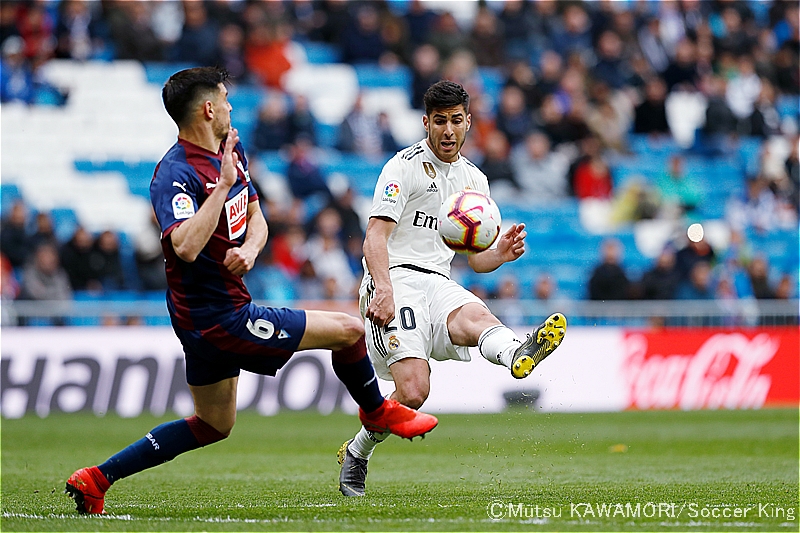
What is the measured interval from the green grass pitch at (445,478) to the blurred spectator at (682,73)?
957cm

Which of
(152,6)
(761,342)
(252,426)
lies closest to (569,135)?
(761,342)

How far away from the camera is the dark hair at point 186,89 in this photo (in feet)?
20.6

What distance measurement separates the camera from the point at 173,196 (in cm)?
603

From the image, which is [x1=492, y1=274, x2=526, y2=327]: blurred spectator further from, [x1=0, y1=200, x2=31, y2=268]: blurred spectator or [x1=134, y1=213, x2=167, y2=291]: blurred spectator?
[x1=0, y1=200, x2=31, y2=268]: blurred spectator

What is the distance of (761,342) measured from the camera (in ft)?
53.8

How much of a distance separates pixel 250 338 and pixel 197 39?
14738 millimetres

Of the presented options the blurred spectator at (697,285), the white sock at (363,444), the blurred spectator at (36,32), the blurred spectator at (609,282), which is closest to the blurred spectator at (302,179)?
the blurred spectator at (609,282)

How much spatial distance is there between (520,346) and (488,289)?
10563 mm

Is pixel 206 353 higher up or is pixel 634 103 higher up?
pixel 634 103

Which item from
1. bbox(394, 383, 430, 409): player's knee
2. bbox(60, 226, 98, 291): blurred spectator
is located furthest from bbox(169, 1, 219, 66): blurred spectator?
bbox(394, 383, 430, 409): player's knee

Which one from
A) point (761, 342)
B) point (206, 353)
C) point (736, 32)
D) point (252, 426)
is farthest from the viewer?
point (736, 32)

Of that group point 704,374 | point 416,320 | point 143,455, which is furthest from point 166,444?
point 704,374

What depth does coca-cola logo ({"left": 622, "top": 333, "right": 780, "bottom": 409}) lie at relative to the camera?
1623cm

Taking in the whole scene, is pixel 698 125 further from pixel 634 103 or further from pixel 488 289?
pixel 488 289
